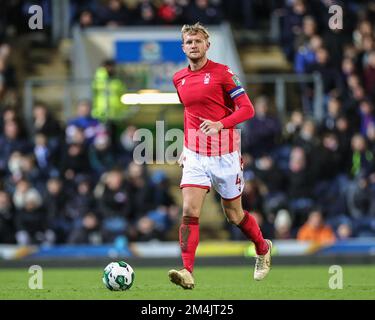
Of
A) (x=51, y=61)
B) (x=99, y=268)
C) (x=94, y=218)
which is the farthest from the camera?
(x=51, y=61)

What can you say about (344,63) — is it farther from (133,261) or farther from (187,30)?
(187,30)

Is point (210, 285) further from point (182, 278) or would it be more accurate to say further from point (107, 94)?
point (107, 94)

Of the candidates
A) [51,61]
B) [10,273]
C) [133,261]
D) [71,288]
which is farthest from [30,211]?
[71,288]

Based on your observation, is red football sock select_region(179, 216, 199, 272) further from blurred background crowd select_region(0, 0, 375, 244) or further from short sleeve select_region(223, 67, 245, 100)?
blurred background crowd select_region(0, 0, 375, 244)

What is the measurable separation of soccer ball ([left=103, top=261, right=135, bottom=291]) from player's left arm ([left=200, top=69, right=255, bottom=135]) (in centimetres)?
156

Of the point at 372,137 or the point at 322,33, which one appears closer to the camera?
the point at 372,137

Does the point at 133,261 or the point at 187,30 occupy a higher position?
the point at 187,30

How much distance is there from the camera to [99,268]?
18438 mm

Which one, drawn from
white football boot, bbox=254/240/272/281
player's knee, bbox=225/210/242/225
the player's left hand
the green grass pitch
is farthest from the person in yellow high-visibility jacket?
the player's left hand

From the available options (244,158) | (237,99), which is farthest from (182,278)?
(244,158)

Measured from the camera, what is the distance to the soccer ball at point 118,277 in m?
12.1

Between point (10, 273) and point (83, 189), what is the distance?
12.9 ft

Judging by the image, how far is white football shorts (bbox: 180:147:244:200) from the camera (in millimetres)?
11969
